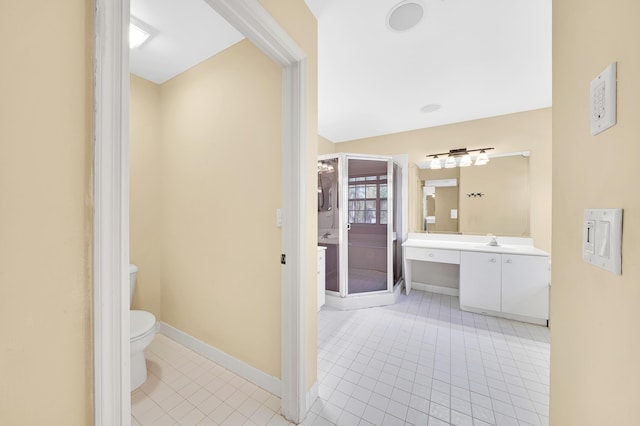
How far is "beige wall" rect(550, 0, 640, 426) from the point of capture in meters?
0.44

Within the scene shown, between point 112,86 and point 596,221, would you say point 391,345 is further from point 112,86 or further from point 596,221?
point 112,86

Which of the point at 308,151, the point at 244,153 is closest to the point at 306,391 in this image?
the point at 308,151

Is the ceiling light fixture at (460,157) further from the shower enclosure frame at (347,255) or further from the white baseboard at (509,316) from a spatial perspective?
the white baseboard at (509,316)

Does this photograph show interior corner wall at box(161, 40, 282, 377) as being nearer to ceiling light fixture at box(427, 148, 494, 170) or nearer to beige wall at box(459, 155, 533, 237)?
ceiling light fixture at box(427, 148, 494, 170)

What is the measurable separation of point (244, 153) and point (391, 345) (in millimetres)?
2013

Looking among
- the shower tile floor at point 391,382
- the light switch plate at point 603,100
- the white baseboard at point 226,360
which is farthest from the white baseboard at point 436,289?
the light switch plate at point 603,100

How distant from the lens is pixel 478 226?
120 inches

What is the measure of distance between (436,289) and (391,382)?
6.79 feet

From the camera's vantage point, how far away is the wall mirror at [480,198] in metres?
2.84

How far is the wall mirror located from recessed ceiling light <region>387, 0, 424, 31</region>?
2.14 metres

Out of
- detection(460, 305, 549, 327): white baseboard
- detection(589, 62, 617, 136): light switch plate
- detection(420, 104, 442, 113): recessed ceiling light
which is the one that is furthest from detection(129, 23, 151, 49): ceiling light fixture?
detection(460, 305, 549, 327): white baseboard

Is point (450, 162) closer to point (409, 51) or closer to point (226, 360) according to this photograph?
point (409, 51)

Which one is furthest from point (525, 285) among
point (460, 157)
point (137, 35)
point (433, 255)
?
point (137, 35)

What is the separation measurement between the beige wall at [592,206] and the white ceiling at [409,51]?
1030 millimetres
